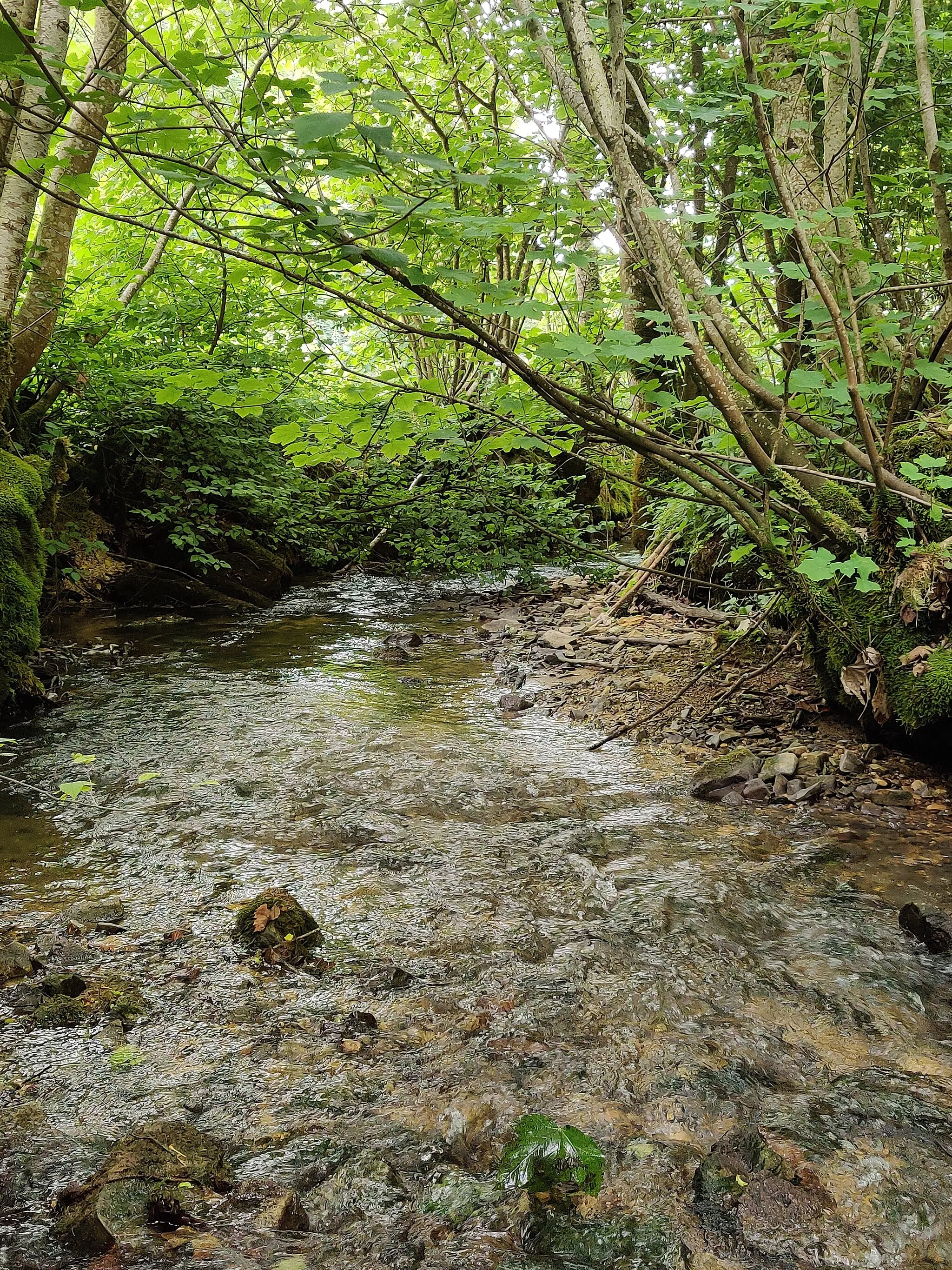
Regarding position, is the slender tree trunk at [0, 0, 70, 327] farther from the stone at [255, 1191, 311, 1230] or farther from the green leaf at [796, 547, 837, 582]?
the stone at [255, 1191, 311, 1230]

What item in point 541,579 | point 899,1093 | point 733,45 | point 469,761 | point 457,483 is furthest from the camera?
point 541,579

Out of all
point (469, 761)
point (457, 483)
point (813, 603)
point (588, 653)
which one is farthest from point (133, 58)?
point (813, 603)

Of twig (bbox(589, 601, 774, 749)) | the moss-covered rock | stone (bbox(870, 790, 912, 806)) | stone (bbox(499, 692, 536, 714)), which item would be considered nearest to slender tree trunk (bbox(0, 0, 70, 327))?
stone (bbox(499, 692, 536, 714))

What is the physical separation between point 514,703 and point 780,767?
2216 mm

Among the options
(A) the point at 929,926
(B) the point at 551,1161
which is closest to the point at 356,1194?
(B) the point at 551,1161

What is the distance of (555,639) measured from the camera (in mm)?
7746

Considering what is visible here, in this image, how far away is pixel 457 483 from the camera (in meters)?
8.05

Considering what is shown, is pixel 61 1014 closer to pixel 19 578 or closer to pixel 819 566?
pixel 819 566

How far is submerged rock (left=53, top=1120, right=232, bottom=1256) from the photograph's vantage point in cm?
168

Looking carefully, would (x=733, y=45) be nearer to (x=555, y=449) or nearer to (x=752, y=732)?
(x=555, y=449)

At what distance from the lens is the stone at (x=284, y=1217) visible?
1.77m

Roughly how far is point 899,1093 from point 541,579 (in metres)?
7.78

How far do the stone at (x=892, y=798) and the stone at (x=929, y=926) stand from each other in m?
1.10

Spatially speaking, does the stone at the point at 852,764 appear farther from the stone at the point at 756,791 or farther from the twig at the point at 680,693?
the twig at the point at 680,693
